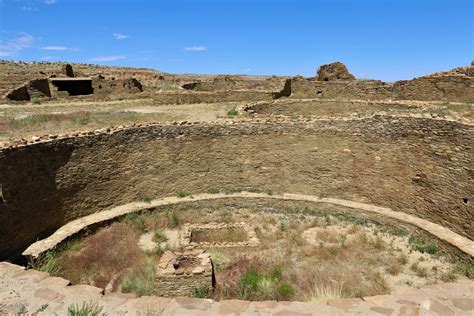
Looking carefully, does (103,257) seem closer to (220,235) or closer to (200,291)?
(200,291)

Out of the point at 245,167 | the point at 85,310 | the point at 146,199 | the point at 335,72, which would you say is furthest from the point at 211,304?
Answer: the point at 335,72

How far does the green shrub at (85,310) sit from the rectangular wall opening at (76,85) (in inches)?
942

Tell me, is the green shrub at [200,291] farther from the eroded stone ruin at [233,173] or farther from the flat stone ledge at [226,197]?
the flat stone ledge at [226,197]

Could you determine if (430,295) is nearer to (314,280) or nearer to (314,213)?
(314,280)

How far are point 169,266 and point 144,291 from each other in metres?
0.74

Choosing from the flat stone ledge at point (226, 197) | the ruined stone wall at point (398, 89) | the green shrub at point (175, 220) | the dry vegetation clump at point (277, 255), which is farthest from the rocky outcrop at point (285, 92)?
the green shrub at point (175, 220)

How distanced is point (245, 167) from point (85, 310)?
943 centimetres

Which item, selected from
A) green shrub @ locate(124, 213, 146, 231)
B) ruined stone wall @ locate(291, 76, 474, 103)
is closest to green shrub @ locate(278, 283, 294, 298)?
green shrub @ locate(124, 213, 146, 231)

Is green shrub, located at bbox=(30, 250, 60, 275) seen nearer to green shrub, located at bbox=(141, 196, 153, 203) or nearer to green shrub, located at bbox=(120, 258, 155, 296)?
green shrub, located at bbox=(120, 258, 155, 296)

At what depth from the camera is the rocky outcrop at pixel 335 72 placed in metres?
28.8

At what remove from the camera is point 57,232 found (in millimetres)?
10883

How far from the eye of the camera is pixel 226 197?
42.9 feet

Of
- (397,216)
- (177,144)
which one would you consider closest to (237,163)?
(177,144)

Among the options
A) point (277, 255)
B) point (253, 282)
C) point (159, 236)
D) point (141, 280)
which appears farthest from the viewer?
point (159, 236)
